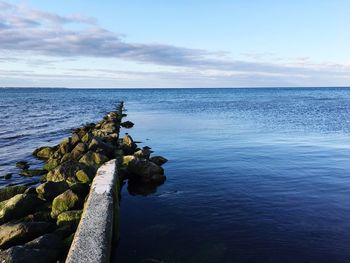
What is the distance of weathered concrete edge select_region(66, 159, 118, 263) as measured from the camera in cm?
820

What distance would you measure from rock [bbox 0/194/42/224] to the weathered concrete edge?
1.98m

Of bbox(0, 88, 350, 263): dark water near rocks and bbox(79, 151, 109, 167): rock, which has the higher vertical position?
bbox(79, 151, 109, 167): rock

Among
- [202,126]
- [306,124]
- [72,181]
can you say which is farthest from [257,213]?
[306,124]

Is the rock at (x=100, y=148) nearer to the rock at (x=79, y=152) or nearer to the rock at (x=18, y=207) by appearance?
the rock at (x=79, y=152)

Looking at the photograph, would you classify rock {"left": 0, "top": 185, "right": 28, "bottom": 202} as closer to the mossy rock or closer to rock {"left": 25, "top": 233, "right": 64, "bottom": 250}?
rock {"left": 25, "top": 233, "right": 64, "bottom": 250}

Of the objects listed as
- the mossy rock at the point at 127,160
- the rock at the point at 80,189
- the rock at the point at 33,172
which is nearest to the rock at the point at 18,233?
the rock at the point at 80,189

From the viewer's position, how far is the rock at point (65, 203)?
11.6 meters

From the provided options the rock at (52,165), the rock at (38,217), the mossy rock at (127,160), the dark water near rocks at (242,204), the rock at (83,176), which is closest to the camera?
the dark water near rocks at (242,204)

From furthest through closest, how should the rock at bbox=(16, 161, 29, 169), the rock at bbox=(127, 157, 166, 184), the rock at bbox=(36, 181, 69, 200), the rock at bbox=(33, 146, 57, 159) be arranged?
the rock at bbox=(33, 146, 57, 159), the rock at bbox=(16, 161, 29, 169), the rock at bbox=(127, 157, 166, 184), the rock at bbox=(36, 181, 69, 200)

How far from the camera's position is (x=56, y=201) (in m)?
11.8

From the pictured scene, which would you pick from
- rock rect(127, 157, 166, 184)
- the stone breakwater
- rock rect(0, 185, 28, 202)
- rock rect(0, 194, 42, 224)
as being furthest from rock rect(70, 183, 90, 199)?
rock rect(127, 157, 166, 184)

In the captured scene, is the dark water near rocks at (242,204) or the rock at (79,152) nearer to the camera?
the dark water near rocks at (242,204)

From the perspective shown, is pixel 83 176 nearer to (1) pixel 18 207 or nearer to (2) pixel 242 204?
(1) pixel 18 207

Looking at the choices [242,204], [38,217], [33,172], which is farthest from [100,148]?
[242,204]
